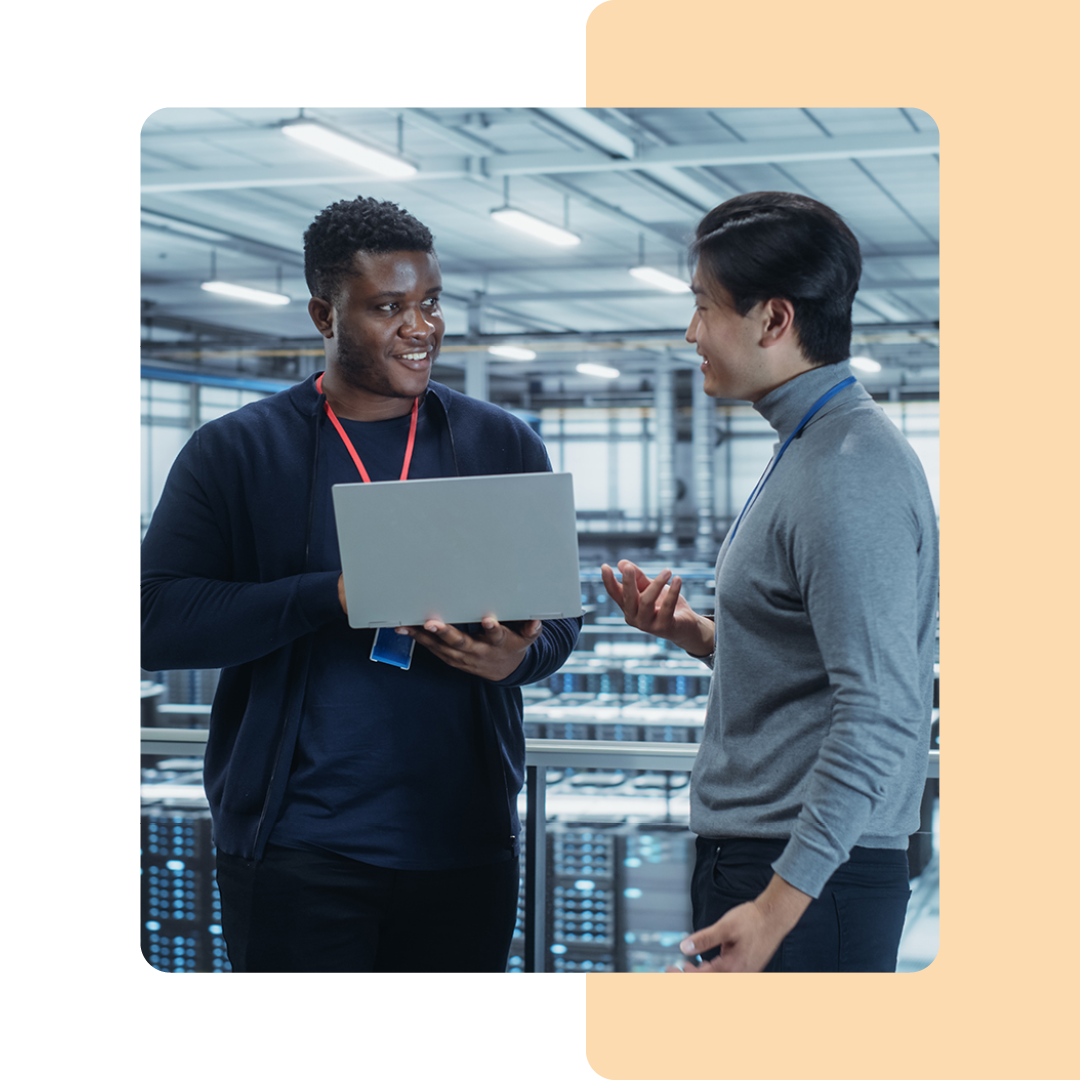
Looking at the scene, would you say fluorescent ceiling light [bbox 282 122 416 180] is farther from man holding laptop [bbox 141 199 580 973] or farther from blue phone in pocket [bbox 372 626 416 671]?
blue phone in pocket [bbox 372 626 416 671]

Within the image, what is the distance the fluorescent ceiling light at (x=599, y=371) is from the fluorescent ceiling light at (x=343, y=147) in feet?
30.7

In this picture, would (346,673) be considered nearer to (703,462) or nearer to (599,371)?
(703,462)

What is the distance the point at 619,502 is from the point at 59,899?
34.2 ft

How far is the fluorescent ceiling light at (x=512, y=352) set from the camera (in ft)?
28.6

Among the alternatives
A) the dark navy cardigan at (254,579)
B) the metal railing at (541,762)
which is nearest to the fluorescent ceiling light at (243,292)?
the metal railing at (541,762)

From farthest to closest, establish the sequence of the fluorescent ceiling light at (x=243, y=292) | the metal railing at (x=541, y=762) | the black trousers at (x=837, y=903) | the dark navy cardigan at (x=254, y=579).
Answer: the fluorescent ceiling light at (x=243, y=292) < the metal railing at (x=541, y=762) < the dark navy cardigan at (x=254, y=579) < the black trousers at (x=837, y=903)

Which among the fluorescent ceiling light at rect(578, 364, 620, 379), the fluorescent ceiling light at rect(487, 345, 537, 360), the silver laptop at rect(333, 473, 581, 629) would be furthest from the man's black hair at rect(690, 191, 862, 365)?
the fluorescent ceiling light at rect(578, 364, 620, 379)

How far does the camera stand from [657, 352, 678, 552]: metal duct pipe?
35.5ft

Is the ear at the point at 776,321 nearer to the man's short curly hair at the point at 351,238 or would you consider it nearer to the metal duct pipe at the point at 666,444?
the man's short curly hair at the point at 351,238

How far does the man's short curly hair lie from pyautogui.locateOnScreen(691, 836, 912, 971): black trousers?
1004mm

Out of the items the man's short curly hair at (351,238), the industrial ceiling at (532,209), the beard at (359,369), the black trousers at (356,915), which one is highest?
the industrial ceiling at (532,209)

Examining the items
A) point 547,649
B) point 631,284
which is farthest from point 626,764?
point 631,284

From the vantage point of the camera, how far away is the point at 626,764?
2000 mm

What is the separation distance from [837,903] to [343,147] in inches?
60.4
